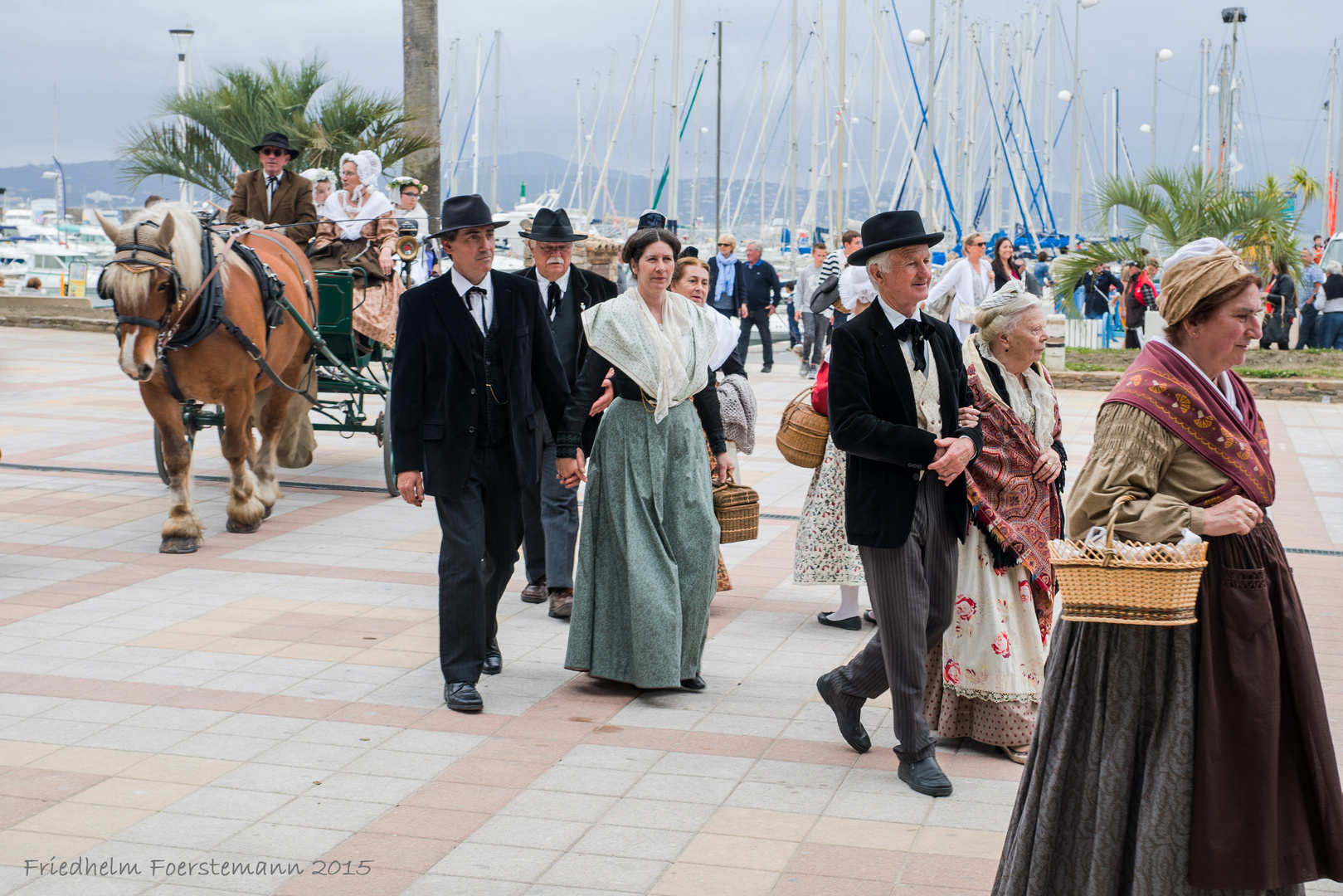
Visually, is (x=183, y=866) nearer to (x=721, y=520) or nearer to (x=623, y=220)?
(x=721, y=520)

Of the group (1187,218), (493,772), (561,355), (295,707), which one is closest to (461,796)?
(493,772)

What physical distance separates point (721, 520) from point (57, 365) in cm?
1539

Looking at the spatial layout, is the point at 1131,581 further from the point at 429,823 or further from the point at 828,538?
the point at 828,538

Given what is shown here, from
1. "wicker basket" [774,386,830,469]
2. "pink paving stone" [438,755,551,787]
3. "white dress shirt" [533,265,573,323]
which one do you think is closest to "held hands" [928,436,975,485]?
"pink paving stone" [438,755,551,787]

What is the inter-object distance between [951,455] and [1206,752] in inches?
59.3

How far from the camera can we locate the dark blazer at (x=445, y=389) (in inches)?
216

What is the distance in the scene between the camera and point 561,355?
7.05m

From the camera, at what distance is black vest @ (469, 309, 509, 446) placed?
5559 mm

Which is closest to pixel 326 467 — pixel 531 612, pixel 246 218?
pixel 246 218

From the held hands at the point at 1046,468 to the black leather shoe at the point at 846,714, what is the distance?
3.40ft

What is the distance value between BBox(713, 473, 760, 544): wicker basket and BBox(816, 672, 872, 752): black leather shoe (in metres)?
1.68

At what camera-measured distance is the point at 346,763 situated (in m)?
4.91

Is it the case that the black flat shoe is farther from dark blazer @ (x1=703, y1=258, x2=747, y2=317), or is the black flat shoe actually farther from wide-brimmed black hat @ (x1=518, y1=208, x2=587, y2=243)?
dark blazer @ (x1=703, y1=258, x2=747, y2=317)

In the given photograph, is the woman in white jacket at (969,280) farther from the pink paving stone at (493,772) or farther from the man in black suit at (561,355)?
the pink paving stone at (493,772)
